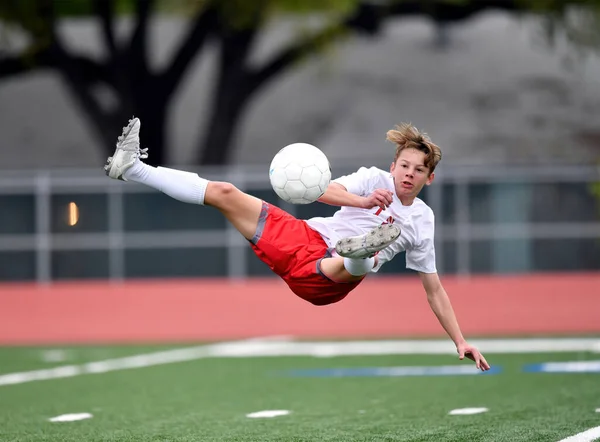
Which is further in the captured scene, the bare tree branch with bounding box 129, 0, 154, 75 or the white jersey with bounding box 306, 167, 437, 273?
the bare tree branch with bounding box 129, 0, 154, 75

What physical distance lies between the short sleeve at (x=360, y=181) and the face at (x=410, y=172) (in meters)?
0.16

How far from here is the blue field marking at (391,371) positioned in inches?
473

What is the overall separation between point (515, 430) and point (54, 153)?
26156 mm

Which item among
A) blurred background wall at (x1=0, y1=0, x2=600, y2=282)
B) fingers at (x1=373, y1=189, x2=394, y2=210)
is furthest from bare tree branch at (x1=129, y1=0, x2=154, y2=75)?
fingers at (x1=373, y1=189, x2=394, y2=210)

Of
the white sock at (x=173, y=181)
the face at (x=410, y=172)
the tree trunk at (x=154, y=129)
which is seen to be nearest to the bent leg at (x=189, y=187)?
the white sock at (x=173, y=181)

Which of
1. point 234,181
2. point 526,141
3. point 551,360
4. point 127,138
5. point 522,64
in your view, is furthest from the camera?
point 522,64

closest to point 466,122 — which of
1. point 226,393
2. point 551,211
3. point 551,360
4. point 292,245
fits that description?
point 551,211

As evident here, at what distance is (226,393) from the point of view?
10.9 metres

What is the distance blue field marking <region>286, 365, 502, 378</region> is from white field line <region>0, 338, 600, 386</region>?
64.4 inches

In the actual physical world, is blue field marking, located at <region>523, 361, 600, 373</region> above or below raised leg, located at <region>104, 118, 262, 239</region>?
below

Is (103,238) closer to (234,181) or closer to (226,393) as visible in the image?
(234,181)

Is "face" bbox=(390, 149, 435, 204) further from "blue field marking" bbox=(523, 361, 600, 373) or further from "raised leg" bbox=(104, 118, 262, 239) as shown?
"blue field marking" bbox=(523, 361, 600, 373)

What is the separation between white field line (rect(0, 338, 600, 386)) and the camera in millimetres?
13605

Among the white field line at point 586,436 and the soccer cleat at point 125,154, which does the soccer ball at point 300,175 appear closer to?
the soccer cleat at point 125,154
